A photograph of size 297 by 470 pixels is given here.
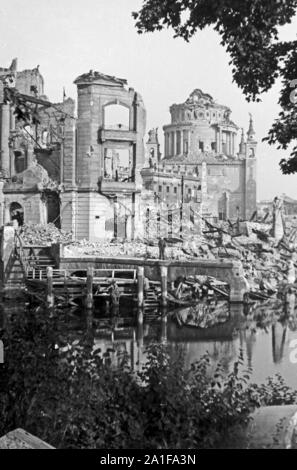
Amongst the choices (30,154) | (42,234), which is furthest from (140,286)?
(30,154)

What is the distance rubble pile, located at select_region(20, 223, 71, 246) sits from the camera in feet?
81.8

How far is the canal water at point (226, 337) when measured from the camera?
12523 millimetres

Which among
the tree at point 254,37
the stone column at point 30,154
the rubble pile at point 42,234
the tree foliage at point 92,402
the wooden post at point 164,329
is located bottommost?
the wooden post at point 164,329

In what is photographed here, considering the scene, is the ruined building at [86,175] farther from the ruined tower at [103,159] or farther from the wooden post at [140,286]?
the wooden post at [140,286]

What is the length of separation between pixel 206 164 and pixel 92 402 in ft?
147

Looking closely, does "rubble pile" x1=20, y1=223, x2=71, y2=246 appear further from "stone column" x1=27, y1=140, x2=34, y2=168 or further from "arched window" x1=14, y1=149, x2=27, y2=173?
"arched window" x1=14, y1=149, x2=27, y2=173

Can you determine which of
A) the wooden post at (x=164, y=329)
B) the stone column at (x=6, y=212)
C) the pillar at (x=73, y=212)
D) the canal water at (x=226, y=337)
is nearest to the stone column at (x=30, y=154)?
the stone column at (x=6, y=212)

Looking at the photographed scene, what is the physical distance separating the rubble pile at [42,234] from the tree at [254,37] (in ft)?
60.0

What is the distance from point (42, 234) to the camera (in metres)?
26.0

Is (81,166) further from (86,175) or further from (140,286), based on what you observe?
(140,286)

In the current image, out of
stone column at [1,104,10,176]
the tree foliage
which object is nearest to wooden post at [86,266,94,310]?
stone column at [1,104,10,176]

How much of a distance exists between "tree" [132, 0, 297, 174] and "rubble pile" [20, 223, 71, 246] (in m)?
18.3

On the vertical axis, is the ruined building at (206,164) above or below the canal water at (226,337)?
above
